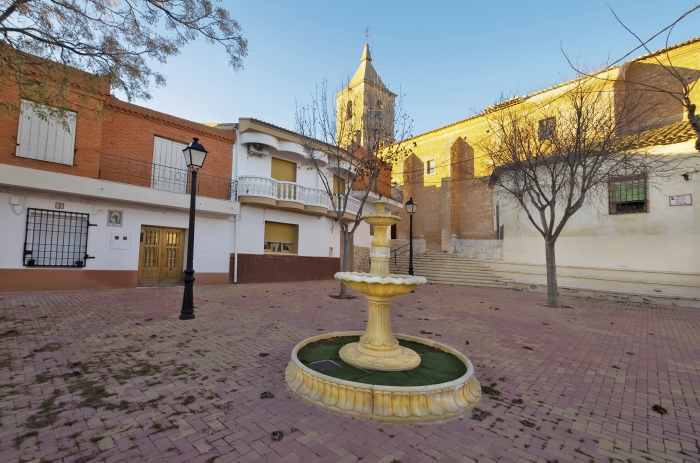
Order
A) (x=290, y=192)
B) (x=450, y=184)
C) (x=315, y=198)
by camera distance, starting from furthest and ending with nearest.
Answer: (x=450, y=184), (x=315, y=198), (x=290, y=192)

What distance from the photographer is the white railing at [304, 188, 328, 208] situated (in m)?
15.2

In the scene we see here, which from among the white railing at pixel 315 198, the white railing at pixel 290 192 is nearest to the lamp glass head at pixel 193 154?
the white railing at pixel 290 192

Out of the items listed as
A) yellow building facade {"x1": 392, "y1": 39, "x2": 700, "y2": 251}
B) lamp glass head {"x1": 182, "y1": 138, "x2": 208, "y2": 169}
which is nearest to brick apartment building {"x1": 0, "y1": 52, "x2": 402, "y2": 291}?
lamp glass head {"x1": 182, "y1": 138, "x2": 208, "y2": 169}

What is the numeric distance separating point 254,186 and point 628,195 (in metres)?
14.6

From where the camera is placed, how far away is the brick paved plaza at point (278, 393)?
2.38 m

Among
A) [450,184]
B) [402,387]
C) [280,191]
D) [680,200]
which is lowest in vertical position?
[402,387]

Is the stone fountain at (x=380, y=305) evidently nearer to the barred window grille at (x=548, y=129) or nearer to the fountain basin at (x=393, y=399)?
the fountain basin at (x=393, y=399)

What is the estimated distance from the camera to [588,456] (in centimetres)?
238

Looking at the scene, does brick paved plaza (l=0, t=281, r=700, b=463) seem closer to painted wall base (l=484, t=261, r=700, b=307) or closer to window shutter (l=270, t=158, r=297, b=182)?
painted wall base (l=484, t=261, r=700, b=307)

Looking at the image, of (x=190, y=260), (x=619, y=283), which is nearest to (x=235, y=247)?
(x=190, y=260)

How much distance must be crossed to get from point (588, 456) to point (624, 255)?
12327mm

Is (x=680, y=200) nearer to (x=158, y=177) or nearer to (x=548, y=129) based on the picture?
(x=548, y=129)

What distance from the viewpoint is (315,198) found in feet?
50.5

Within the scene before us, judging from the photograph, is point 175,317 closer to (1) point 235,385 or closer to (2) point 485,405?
(1) point 235,385
